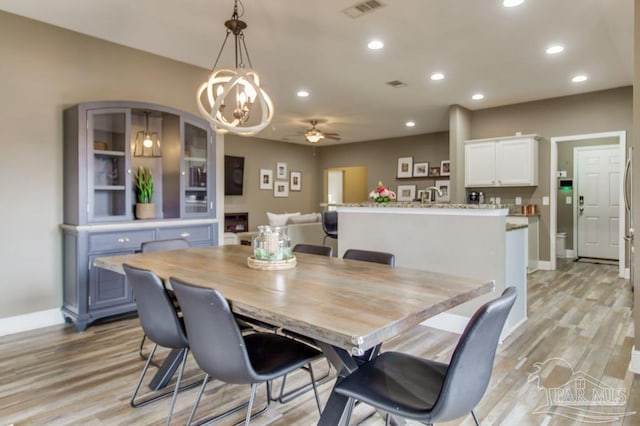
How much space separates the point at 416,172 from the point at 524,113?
3.24m

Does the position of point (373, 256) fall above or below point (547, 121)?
below

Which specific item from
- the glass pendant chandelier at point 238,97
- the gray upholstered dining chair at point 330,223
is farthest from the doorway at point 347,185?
the glass pendant chandelier at point 238,97

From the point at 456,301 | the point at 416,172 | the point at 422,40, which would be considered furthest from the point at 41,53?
the point at 416,172

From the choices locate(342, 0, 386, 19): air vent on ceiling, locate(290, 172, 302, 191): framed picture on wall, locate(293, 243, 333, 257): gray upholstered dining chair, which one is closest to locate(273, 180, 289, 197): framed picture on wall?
locate(290, 172, 302, 191): framed picture on wall

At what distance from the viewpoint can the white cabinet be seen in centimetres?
613

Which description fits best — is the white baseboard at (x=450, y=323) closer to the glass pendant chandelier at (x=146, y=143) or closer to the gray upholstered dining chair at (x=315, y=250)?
the gray upholstered dining chair at (x=315, y=250)

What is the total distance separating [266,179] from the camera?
31.8ft

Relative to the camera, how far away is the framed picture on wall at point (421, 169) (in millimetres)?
9125

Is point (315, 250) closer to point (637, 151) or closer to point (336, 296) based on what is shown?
point (336, 296)

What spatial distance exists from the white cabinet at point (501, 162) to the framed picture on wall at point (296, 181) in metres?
4.90

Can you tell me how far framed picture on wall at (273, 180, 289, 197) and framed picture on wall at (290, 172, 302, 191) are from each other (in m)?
0.22

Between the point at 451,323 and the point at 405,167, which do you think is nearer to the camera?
the point at 451,323

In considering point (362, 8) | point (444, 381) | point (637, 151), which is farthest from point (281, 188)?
point (444, 381)

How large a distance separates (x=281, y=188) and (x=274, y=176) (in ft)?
1.22
